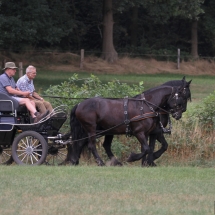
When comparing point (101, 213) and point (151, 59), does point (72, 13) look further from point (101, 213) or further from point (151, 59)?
point (101, 213)

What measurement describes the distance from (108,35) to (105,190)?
1274 inches

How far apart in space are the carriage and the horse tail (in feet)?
0.49

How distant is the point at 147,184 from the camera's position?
941cm

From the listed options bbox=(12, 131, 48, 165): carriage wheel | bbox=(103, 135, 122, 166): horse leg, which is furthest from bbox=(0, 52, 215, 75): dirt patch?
bbox=(12, 131, 48, 165): carriage wheel

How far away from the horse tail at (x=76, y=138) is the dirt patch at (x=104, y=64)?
2426 cm

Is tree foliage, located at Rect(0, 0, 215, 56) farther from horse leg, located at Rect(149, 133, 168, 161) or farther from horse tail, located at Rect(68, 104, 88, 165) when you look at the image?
horse leg, located at Rect(149, 133, 168, 161)

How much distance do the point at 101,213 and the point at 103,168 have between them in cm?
352

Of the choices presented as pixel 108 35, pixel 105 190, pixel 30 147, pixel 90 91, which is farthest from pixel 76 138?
pixel 108 35

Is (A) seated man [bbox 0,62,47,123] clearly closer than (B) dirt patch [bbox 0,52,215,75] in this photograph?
Yes

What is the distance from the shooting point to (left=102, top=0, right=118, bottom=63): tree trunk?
40094 mm

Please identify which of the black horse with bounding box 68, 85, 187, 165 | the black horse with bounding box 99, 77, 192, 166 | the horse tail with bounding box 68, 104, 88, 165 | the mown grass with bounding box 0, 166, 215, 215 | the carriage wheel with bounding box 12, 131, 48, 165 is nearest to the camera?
the mown grass with bounding box 0, 166, 215, 215

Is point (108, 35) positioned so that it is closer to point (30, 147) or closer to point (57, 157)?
point (57, 157)

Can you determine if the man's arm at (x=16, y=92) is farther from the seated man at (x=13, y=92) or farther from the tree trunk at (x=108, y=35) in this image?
the tree trunk at (x=108, y=35)

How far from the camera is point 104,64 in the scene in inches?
1528
